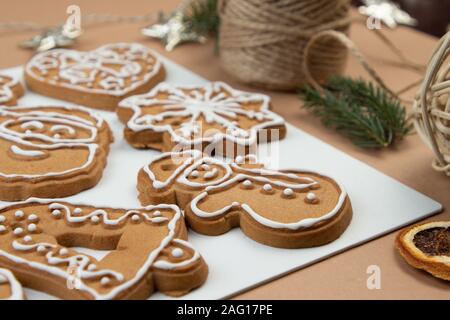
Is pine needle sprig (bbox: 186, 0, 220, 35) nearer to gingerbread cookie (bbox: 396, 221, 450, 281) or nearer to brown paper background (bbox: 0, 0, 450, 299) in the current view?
A: brown paper background (bbox: 0, 0, 450, 299)

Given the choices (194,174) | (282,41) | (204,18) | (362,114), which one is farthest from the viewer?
(204,18)

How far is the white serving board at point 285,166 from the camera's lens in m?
0.85

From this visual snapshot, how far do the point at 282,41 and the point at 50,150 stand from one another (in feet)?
1.64

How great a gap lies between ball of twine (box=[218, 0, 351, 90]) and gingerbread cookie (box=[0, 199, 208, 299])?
1.69ft

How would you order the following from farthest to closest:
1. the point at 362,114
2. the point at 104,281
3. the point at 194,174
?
the point at 362,114 < the point at 194,174 < the point at 104,281

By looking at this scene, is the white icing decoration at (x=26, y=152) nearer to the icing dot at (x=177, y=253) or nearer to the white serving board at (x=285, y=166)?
the white serving board at (x=285, y=166)

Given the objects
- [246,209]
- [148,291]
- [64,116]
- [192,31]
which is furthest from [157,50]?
[148,291]

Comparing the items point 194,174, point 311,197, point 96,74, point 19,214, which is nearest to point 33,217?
point 19,214

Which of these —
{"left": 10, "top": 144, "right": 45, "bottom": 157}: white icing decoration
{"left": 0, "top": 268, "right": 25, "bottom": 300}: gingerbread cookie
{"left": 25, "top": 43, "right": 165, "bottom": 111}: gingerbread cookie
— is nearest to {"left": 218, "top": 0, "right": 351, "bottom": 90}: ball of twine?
{"left": 25, "top": 43, "right": 165, "bottom": 111}: gingerbread cookie

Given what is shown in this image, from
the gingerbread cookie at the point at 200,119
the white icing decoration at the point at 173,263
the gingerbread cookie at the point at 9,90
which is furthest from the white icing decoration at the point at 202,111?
the white icing decoration at the point at 173,263

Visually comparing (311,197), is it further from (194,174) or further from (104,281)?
(104,281)

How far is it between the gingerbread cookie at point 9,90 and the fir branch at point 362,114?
1.74 ft

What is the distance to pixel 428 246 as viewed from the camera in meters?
0.88

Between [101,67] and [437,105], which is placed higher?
[437,105]
